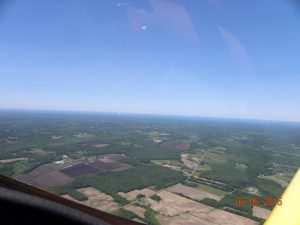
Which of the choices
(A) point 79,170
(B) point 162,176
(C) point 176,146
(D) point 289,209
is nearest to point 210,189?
(B) point 162,176

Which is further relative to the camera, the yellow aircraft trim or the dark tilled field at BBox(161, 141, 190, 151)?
the dark tilled field at BBox(161, 141, 190, 151)

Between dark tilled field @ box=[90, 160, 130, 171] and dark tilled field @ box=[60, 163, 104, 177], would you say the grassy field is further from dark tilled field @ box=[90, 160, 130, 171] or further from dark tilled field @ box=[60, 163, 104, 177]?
dark tilled field @ box=[60, 163, 104, 177]
